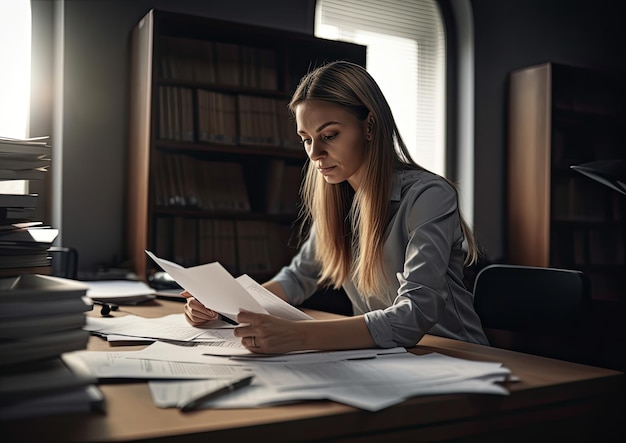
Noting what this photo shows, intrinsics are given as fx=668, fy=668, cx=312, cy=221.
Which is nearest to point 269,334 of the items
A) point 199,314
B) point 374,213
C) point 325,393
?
point 325,393

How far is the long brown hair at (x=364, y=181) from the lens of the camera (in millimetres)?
1666

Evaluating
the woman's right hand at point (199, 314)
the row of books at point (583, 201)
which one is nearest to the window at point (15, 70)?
the woman's right hand at point (199, 314)

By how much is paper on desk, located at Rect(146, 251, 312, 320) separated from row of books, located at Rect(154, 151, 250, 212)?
1813 mm

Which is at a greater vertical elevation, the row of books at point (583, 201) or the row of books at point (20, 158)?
the row of books at point (583, 201)

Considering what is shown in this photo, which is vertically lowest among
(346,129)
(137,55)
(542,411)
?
(542,411)

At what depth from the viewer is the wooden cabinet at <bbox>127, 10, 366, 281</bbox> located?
3.09 m

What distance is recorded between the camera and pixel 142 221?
9.93 feet

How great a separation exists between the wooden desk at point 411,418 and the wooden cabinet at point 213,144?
7.06 ft

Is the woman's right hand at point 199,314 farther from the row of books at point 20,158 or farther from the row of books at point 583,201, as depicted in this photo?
the row of books at point 583,201

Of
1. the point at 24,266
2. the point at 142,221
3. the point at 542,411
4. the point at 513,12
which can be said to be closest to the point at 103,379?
the point at 24,266

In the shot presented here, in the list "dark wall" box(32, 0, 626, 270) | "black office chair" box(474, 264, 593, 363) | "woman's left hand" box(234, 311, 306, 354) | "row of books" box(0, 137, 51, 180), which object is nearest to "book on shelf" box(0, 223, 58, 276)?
→ "row of books" box(0, 137, 51, 180)

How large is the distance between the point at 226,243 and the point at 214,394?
245 cm

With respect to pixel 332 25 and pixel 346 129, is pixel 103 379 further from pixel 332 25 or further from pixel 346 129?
pixel 332 25

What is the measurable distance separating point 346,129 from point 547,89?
2864 millimetres
